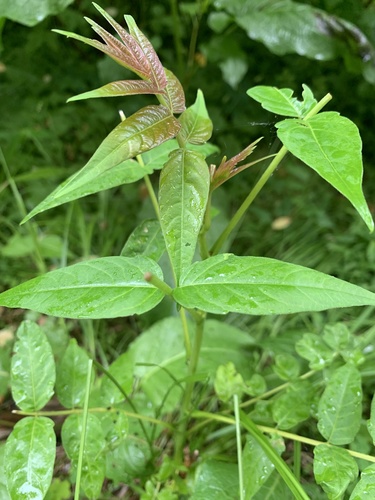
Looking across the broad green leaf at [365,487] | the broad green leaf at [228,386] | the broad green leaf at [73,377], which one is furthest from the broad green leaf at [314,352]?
the broad green leaf at [73,377]

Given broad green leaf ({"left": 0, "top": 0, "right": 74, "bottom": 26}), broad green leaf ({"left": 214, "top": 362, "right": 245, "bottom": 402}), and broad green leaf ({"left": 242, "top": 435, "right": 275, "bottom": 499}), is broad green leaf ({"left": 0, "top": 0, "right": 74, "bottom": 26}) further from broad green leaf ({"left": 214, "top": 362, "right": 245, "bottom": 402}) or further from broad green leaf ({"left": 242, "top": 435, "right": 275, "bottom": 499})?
broad green leaf ({"left": 242, "top": 435, "right": 275, "bottom": 499})

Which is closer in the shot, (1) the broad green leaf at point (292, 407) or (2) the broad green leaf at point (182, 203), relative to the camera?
(2) the broad green leaf at point (182, 203)

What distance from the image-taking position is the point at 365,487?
43 centimetres

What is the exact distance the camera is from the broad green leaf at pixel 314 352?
0.66 metres

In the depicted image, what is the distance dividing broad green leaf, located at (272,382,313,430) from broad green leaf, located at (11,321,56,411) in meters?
0.30

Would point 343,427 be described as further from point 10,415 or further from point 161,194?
point 10,415

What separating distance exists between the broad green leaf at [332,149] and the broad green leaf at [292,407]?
1.15ft

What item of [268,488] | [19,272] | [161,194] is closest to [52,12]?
[19,272]

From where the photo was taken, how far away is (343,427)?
539mm

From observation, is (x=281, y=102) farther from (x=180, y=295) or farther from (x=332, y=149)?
(x=180, y=295)

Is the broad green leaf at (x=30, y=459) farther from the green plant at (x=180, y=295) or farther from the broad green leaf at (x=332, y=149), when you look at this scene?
the broad green leaf at (x=332, y=149)

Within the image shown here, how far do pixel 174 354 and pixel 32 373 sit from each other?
39 centimetres


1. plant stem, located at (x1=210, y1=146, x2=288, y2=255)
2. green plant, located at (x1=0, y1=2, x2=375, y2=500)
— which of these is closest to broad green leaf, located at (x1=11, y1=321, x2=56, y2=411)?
green plant, located at (x1=0, y1=2, x2=375, y2=500)

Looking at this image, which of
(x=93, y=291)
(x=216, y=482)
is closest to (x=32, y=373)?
(x=93, y=291)
